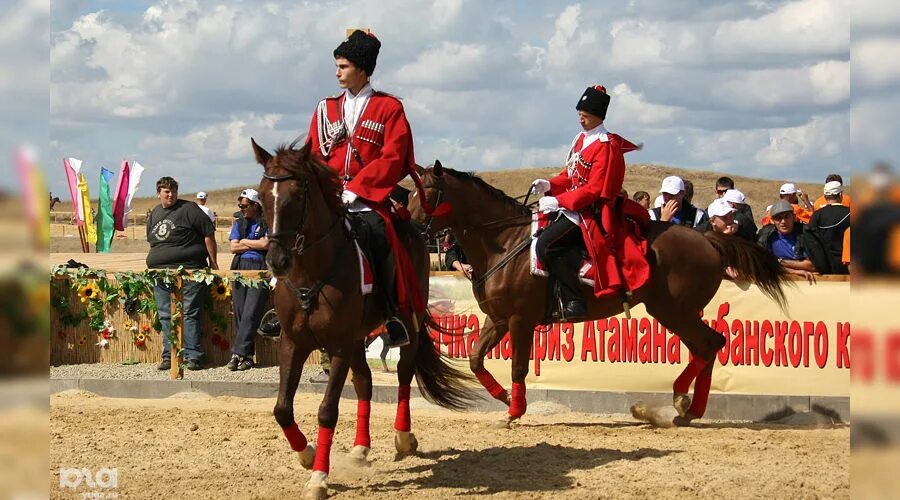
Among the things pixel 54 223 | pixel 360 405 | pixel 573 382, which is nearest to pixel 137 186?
pixel 573 382

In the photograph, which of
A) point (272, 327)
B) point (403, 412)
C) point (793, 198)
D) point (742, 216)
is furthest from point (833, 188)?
point (272, 327)

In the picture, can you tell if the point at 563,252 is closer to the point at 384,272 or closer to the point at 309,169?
the point at 384,272

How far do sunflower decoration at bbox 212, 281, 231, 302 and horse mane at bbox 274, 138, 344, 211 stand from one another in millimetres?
5937

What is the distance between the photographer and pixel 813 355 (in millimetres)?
10203

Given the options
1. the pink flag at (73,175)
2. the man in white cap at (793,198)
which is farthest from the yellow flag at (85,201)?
the man in white cap at (793,198)

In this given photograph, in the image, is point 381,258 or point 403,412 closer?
point 381,258

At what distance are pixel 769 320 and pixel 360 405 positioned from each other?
4.67 meters

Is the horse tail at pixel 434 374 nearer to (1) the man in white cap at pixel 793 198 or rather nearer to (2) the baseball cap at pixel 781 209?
(2) the baseball cap at pixel 781 209

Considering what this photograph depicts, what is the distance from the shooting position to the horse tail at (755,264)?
32.4 ft

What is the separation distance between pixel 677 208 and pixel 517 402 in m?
3.36

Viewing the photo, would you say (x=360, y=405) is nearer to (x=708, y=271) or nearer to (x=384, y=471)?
(x=384, y=471)

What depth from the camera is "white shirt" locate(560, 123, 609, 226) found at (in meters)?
9.59

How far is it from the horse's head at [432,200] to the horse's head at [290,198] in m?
2.81

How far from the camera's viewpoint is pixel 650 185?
7106 centimetres
